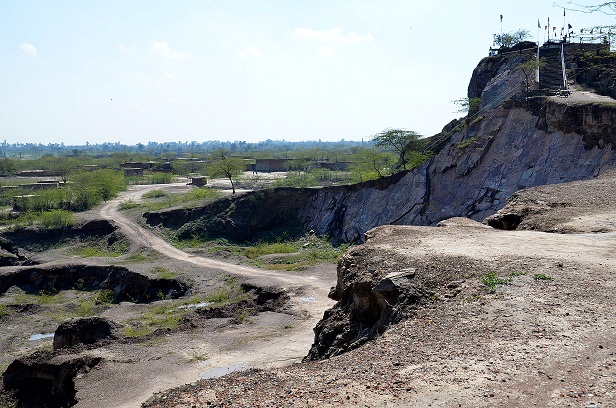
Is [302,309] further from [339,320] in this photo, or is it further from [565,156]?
[565,156]

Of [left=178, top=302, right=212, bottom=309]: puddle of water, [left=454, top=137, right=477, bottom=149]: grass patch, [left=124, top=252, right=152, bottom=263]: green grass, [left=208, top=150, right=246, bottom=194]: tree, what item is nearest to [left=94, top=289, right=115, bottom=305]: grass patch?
[left=124, top=252, right=152, bottom=263]: green grass

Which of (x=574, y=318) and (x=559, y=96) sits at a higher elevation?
(x=559, y=96)

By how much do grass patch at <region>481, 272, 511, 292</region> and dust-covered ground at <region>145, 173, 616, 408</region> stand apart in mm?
38

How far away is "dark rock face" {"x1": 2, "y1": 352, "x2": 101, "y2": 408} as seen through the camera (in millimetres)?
17391

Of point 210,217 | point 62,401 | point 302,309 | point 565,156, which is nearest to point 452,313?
point 62,401

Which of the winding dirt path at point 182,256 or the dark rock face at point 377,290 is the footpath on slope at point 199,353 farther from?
the dark rock face at point 377,290

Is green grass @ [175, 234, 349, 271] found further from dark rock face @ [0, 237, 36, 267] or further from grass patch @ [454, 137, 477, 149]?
→ dark rock face @ [0, 237, 36, 267]

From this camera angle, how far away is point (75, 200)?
180 feet

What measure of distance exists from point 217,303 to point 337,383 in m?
18.2

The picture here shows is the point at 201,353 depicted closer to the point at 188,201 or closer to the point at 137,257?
the point at 137,257

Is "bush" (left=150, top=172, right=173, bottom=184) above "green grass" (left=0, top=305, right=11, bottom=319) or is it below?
above

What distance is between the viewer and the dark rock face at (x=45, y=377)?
57.1ft

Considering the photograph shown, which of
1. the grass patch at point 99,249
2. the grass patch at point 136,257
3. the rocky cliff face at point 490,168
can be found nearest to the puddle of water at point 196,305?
the grass patch at point 136,257

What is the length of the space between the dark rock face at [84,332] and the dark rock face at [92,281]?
9885mm
